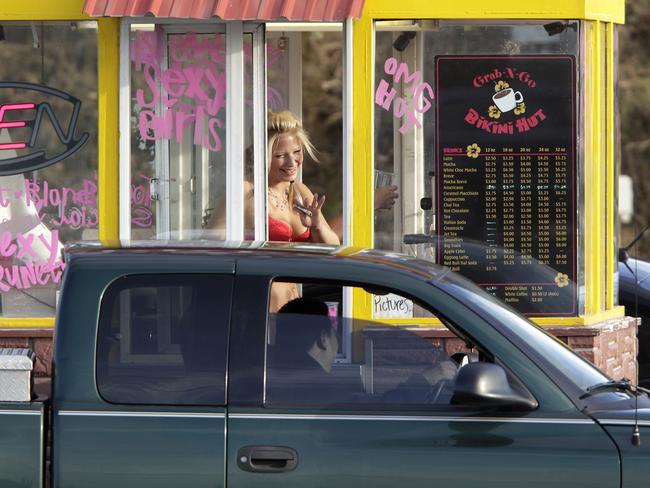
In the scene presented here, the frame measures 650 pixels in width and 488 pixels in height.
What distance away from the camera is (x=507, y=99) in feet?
30.5

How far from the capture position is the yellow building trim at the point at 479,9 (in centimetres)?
909

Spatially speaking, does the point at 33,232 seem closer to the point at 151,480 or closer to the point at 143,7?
the point at 143,7

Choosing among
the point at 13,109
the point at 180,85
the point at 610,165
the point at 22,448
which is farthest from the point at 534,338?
A: the point at 13,109

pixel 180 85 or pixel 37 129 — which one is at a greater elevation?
pixel 180 85

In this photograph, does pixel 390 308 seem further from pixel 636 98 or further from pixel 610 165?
pixel 636 98

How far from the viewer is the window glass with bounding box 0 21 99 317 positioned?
9188mm

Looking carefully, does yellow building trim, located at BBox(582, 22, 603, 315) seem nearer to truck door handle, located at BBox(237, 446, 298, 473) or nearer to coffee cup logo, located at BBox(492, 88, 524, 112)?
coffee cup logo, located at BBox(492, 88, 524, 112)

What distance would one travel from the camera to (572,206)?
937cm

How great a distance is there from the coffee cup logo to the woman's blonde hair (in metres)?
1.37

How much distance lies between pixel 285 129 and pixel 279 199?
498 mm

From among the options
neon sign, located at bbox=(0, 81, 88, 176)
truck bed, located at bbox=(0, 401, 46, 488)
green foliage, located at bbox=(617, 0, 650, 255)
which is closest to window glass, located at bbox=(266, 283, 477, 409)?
truck bed, located at bbox=(0, 401, 46, 488)

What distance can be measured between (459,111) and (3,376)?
5.40m

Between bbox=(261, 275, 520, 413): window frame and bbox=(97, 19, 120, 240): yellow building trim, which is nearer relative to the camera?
bbox=(261, 275, 520, 413): window frame

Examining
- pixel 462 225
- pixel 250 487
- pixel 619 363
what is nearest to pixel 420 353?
pixel 250 487
